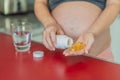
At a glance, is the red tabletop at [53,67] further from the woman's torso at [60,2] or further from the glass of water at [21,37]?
the woman's torso at [60,2]

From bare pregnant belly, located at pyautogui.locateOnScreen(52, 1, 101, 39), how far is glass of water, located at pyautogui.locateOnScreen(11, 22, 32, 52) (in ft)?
0.53

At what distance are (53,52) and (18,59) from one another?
0.35ft

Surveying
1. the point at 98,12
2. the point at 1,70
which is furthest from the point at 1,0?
the point at 1,70

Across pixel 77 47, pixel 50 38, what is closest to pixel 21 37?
pixel 50 38

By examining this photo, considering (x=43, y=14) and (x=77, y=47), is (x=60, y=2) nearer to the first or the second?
(x=43, y=14)

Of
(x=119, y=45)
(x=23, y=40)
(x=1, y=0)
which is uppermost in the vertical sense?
(x=23, y=40)

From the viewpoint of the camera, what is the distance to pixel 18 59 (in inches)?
30.2

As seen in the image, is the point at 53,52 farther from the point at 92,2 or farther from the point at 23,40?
the point at 92,2

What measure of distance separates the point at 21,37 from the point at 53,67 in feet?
0.58

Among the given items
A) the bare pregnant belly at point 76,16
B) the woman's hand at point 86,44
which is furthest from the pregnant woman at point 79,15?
the woman's hand at point 86,44

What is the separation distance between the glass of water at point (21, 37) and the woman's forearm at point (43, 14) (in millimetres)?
78

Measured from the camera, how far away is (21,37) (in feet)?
2.72

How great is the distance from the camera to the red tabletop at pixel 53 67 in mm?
645

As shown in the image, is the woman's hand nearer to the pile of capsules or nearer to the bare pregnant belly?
the pile of capsules
